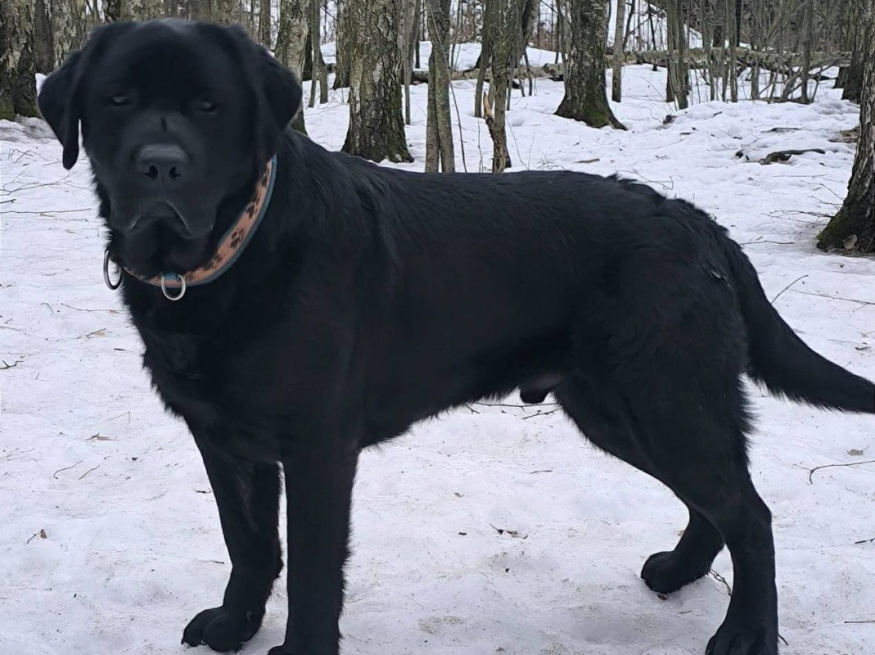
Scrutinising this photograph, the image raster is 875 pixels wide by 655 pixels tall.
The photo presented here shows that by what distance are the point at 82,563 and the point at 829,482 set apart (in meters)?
2.94

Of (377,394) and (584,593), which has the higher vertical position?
(377,394)

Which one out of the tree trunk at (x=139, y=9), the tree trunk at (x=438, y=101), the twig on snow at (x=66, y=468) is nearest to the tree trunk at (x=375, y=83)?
the tree trunk at (x=438, y=101)

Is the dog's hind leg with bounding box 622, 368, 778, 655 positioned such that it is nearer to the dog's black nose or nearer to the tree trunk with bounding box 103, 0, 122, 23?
the dog's black nose

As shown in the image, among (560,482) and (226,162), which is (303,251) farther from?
(560,482)

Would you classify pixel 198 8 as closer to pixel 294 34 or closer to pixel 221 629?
pixel 294 34

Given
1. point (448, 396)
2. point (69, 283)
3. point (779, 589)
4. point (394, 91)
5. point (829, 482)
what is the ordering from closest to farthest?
point (448, 396), point (779, 589), point (829, 482), point (69, 283), point (394, 91)

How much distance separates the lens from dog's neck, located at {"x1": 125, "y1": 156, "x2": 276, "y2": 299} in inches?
91.3

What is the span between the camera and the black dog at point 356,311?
89.7 inches

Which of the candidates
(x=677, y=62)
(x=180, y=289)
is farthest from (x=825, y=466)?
(x=677, y=62)

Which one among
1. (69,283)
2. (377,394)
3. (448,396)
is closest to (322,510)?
(377,394)

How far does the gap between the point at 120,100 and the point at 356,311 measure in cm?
80

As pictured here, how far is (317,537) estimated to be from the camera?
2455mm

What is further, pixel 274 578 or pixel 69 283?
pixel 69 283

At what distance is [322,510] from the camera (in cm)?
245
